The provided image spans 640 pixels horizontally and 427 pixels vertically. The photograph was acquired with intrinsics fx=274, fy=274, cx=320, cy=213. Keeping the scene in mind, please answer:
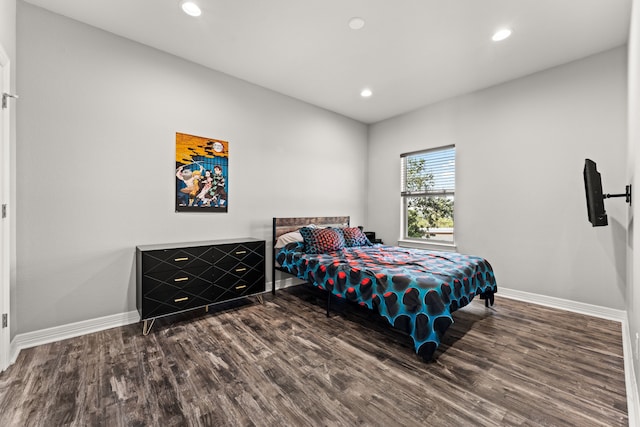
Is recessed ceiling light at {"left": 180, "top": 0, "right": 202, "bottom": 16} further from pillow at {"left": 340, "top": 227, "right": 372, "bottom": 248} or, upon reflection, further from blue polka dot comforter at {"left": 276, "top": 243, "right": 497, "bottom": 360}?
pillow at {"left": 340, "top": 227, "right": 372, "bottom": 248}

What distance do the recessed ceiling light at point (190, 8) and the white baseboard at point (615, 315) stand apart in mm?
4066

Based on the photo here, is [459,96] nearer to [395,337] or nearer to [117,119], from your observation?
[395,337]

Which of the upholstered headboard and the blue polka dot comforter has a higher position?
the upholstered headboard

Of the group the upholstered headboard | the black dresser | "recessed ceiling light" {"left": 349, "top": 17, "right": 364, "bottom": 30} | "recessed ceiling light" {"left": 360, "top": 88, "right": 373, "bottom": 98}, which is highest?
"recessed ceiling light" {"left": 360, "top": 88, "right": 373, "bottom": 98}

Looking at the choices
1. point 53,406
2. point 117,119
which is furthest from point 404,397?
point 117,119

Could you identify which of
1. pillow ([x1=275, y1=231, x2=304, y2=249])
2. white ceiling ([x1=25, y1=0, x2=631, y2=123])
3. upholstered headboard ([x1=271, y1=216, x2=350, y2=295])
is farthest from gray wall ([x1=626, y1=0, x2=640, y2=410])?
upholstered headboard ([x1=271, y1=216, x2=350, y2=295])

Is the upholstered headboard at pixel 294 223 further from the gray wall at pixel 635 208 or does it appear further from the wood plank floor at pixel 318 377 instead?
the gray wall at pixel 635 208

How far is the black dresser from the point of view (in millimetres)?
2572

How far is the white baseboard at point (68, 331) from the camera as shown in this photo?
226 centimetres

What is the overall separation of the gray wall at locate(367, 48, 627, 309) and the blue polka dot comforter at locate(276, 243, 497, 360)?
2.96ft

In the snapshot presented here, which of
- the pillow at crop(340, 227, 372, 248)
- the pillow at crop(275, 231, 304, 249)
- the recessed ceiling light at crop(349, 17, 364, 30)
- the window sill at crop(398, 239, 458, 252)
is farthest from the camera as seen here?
the window sill at crop(398, 239, 458, 252)

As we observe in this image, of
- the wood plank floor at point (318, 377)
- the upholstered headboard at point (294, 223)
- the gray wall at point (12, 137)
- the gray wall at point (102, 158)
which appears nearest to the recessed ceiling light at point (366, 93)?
the gray wall at point (102, 158)

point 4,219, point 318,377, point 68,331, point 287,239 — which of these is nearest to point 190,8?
point 4,219

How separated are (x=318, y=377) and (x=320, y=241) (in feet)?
6.19
